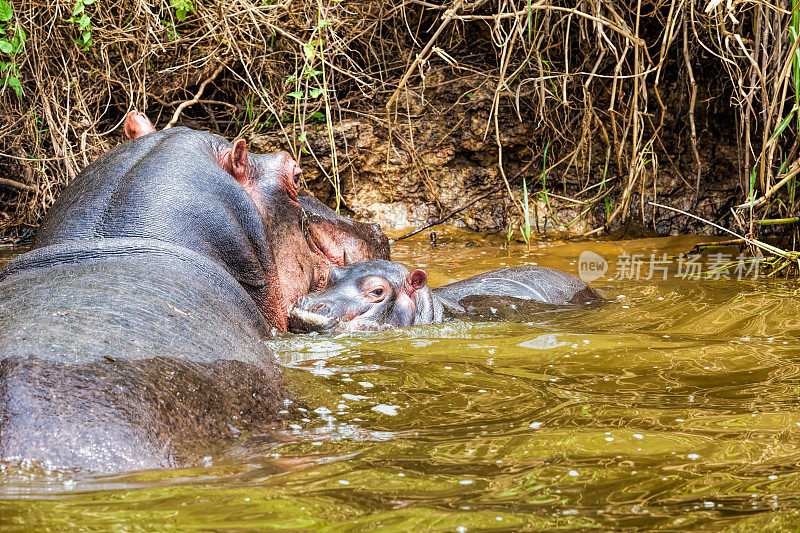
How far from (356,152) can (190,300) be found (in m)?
4.54

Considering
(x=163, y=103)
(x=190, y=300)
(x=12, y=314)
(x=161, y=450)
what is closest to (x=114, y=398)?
(x=161, y=450)

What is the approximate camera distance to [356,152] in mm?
6805

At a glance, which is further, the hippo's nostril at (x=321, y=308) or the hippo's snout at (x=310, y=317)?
the hippo's nostril at (x=321, y=308)

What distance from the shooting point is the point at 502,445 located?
1.86 m

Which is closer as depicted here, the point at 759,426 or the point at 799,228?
the point at 759,426

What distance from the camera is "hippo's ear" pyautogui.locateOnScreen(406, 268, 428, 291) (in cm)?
404

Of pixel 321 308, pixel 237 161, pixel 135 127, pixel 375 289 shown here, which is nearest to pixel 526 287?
pixel 375 289

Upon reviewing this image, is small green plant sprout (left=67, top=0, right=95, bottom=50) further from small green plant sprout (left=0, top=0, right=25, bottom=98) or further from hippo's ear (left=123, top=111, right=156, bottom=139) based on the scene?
hippo's ear (left=123, top=111, right=156, bottom=139)

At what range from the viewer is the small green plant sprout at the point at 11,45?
496 centimetres

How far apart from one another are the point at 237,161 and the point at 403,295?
1176mm

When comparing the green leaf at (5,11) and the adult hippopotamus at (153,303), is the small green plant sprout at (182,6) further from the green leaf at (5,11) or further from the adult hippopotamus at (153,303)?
the adult hippopotamus at (153,303)

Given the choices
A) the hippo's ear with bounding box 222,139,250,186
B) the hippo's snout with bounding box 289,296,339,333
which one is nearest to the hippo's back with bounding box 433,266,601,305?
the hippo's snout with bounding box 289,296,339,333

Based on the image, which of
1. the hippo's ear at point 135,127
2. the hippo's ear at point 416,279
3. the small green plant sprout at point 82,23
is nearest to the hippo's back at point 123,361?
the hippo's ear at point 135,127

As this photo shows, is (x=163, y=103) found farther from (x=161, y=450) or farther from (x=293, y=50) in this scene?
(x=161, y=450)
